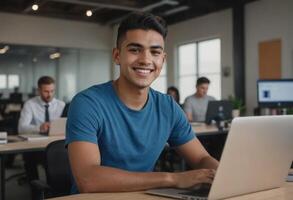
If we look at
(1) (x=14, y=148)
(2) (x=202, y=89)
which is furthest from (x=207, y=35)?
(1) (x=14, y=148)

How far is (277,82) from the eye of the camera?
16.0ft

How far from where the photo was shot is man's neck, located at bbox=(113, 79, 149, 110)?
1.56 metres

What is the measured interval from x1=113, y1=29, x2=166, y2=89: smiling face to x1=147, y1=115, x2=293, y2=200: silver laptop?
45 cm

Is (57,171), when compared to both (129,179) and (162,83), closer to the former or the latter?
(129,179)

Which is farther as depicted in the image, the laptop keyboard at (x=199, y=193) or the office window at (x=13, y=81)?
the office window at (x=13, y=81)

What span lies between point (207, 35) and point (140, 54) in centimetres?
740

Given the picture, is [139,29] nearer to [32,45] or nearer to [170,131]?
[170,131]

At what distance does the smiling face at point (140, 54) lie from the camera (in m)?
1.48

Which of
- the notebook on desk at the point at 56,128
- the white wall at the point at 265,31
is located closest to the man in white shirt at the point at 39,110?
the notebook on desk at the point at 56,128

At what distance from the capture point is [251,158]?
3.79 ft

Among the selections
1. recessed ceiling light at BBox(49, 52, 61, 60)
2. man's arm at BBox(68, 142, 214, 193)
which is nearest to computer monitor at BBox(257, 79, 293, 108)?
man's arm at BBox(68, 142, 214, 193)

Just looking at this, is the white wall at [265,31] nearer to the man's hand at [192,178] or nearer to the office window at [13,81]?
the office window at [13,81]

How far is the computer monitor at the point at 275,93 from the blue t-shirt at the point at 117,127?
139 inches

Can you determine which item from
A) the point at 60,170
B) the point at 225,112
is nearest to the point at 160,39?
the point at 60,170
